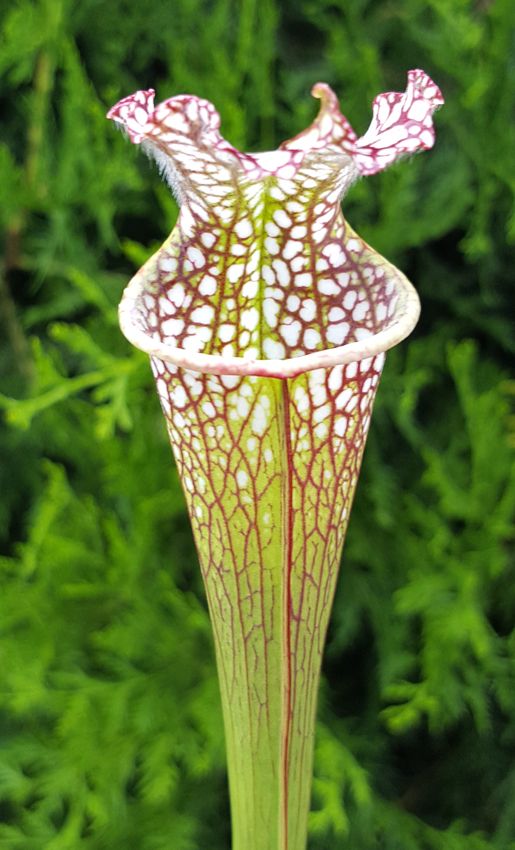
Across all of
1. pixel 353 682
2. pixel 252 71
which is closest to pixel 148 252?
pixel 252 71

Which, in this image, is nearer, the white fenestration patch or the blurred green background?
the white fenestration patch

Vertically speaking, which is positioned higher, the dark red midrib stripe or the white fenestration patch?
the white fenestration patch

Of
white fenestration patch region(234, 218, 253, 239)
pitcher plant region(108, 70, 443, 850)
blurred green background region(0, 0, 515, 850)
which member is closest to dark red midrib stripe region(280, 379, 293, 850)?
pitcher plant region(108, 70, 443, 850)

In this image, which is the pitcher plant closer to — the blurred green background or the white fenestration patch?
the white fenestration patch

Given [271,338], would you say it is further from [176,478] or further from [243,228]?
[176,478]

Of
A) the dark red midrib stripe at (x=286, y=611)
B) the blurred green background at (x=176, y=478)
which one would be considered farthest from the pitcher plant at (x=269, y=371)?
the blurred green background at (x=176, y=478)

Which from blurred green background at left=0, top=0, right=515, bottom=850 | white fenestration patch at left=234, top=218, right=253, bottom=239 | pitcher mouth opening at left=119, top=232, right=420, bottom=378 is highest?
white fenestration patch at left=234, top=218, right=253, bottom=239

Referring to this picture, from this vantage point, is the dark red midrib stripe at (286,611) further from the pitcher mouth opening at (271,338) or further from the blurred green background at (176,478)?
the blurred green background at (176,478)

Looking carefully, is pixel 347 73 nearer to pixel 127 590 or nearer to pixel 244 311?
pixel 244 311
